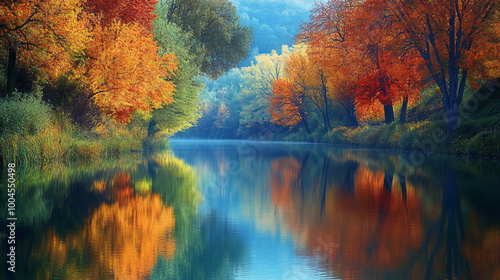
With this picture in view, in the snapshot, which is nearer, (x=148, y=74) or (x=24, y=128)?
(x=24, y=128)

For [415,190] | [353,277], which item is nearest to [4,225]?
[353,277]

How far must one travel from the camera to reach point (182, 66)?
3159 centimetres

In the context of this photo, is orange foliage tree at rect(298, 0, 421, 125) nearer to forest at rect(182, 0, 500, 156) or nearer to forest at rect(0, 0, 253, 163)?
forest at rect(182, 0, 500, 156)

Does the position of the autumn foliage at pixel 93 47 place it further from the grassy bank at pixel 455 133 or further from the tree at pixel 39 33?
the grassy bank at pixel 455 133

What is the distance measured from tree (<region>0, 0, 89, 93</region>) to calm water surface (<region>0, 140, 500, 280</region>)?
7.36 meters

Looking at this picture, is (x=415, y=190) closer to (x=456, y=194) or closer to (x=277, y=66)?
(x=456, y=194)

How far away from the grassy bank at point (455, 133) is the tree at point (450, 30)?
981 millimetres

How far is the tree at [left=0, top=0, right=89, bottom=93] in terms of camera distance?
1675 centimetres

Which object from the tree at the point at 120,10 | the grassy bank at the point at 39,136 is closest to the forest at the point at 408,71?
the tree at the point at 120,10

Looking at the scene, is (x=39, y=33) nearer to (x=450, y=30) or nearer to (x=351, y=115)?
(x=450, y=30)

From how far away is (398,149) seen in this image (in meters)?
32.8

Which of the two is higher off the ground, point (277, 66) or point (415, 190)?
point (277, 66)

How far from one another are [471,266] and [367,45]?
27235 mm

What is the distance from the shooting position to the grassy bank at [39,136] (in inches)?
619
